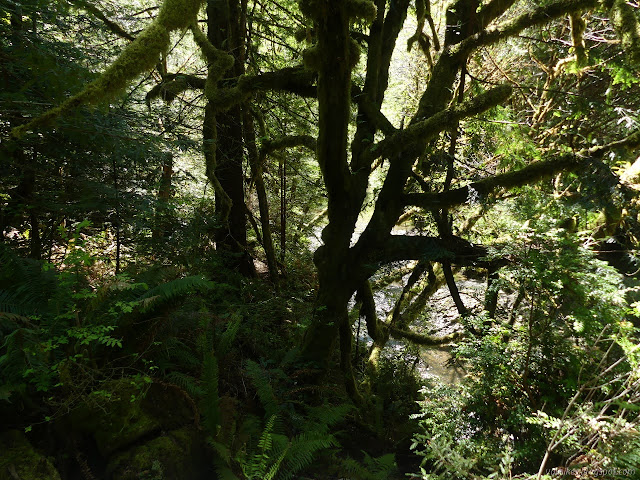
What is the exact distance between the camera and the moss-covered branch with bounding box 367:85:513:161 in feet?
9.50

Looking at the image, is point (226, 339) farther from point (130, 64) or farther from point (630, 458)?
point (630, 458)

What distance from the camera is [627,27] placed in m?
3.07

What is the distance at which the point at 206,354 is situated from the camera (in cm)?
315

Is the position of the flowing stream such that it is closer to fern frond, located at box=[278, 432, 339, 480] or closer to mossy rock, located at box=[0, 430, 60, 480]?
fern frond, located at box=[278, 432, 339, 480]

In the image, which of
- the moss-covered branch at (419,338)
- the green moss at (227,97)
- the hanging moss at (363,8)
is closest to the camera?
the hanging moss at (363,8)

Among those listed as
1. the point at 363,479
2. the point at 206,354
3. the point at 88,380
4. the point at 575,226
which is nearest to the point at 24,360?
the point at 88,380

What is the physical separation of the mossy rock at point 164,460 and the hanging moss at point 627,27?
5.10 meters

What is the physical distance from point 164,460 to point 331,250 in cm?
257

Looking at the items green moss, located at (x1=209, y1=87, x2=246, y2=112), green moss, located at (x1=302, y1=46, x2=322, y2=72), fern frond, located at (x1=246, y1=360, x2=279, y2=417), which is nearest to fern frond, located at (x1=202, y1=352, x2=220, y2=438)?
fern frond, located at (x1=246, y1=360, x2=279, y2=417)

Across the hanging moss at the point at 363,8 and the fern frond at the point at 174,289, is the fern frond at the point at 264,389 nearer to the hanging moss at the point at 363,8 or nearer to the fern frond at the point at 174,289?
the fern frond at the point at 174,289

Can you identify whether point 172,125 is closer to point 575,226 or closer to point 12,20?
point 12,20

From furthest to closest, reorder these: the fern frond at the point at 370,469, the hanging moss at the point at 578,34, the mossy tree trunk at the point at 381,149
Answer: the hanging moss at the point at 578,34 → the mossy tree trunk at the point at 381,149 → the fern frond at the point at 370,469

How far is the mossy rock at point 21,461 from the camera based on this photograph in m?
2.12

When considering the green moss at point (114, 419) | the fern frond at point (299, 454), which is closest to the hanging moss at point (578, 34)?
the fern frond at point (299, 454)
